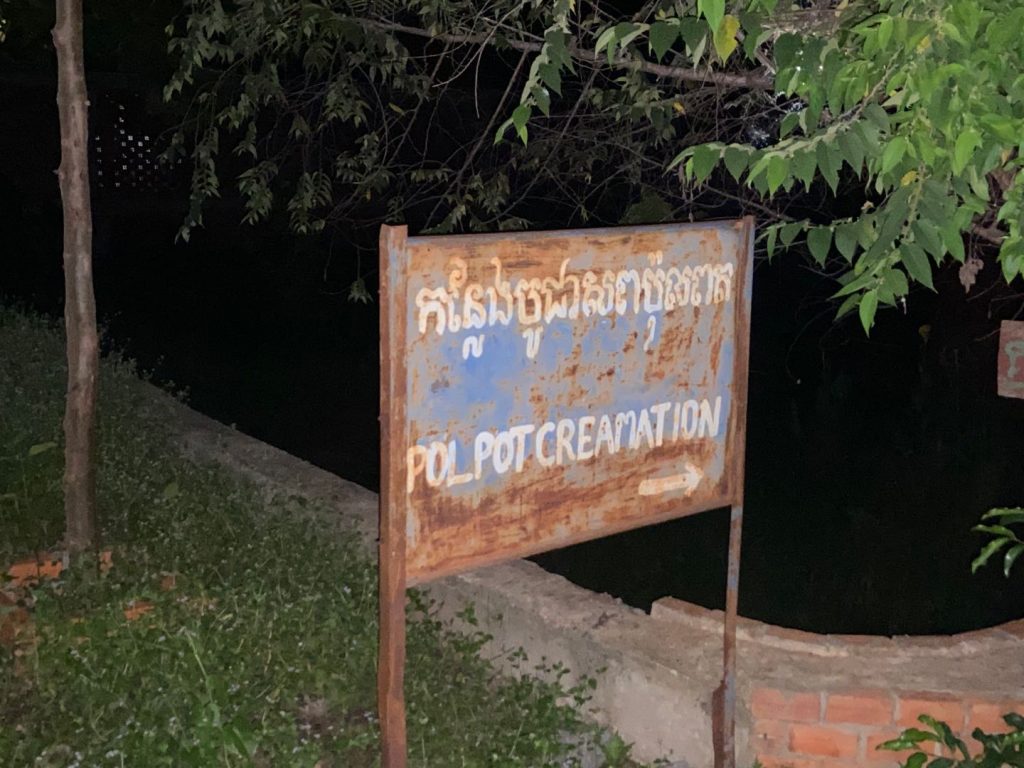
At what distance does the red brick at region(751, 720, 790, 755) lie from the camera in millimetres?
3150

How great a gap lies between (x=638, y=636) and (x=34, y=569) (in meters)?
2.40

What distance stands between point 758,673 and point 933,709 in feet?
1.55

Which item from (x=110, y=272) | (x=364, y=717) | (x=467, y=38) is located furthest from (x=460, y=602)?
(x=110, y=272)

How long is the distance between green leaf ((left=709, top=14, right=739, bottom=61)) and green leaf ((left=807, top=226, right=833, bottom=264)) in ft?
Result: 1.49

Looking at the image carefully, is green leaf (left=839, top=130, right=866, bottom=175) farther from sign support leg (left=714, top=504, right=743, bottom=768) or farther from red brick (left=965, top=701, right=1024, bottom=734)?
red brick (left=965, top=701, right=1024, bottom=734)

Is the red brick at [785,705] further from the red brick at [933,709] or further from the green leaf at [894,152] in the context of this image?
the green leaf at [894,152]

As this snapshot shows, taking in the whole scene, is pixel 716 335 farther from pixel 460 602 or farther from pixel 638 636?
pixel 460 602

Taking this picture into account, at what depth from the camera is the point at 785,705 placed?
3135mm

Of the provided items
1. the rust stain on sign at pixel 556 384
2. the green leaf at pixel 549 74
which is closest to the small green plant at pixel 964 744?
the rust stain on sign at pixel 556 384

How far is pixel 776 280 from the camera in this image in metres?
20.8

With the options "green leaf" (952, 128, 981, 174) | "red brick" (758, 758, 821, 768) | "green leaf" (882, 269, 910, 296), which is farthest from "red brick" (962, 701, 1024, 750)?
"green leaf" (952, 128, 981, 174)

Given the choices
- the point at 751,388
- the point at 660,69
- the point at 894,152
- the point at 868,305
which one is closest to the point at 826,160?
the point at 894,152

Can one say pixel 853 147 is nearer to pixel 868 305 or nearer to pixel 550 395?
pixel 868 305

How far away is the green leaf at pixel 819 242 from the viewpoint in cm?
246
